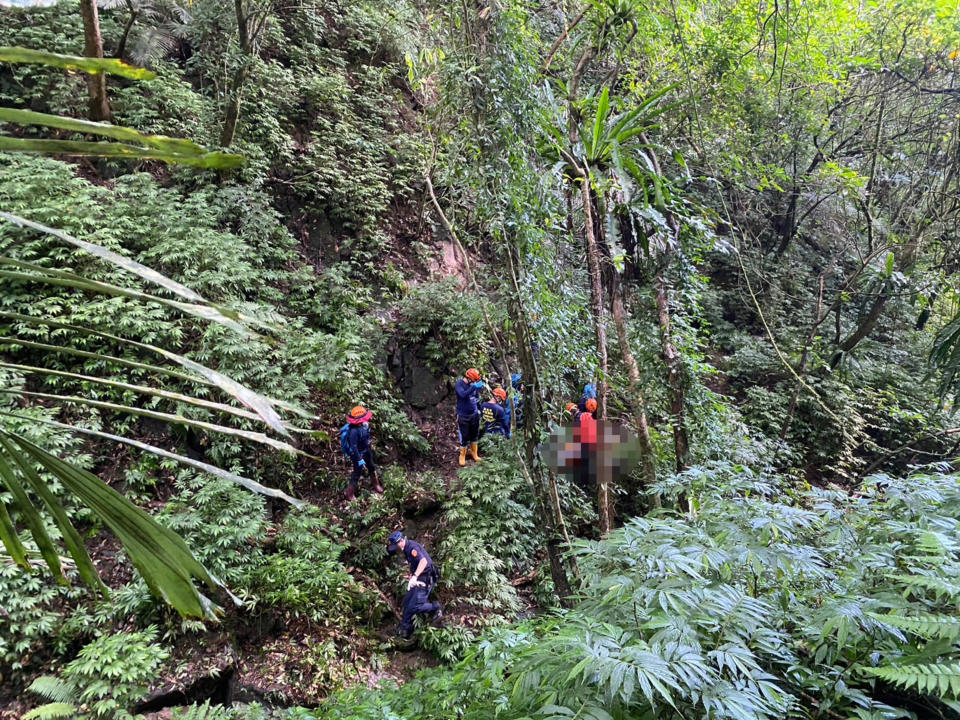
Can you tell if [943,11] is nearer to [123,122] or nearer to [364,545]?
[364,545]

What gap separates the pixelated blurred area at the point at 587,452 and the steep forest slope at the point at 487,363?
0.16 meters

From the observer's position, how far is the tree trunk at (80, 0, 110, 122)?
662 cm

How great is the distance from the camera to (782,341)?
32.7 ft

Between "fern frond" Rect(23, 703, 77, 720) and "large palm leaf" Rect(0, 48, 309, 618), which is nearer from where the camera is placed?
"large palm leaf" Rect(0, 48, 309, 618)

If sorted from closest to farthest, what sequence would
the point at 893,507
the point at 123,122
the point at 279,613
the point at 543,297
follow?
the point at 893,507, the point at 543,297, the point at 279,613, the point at 123,122

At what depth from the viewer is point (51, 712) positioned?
11.2ft

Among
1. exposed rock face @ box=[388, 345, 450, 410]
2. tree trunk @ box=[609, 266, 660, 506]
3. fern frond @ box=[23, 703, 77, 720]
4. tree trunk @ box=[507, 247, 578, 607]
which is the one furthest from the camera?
exposed rock face @ box=[388, 345, 450, 410]

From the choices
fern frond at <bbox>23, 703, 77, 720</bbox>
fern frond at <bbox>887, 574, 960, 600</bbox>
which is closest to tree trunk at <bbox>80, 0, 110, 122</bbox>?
fern frond at <bbox>23, 703, 77, 720</bbox>

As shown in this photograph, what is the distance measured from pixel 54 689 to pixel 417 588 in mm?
2765

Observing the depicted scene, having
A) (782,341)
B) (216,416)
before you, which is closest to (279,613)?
(216,416)

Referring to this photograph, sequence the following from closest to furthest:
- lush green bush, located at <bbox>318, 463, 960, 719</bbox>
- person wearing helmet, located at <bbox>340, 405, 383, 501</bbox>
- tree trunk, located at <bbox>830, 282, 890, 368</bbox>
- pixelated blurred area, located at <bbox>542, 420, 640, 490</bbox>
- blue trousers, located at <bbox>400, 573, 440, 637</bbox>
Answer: lush green bush, located at <bbox>318, 463, 960, 719</bbox> < pixelated blurred area, located at <bbox>542, 420, 640, 490</bbox> < blue trousers, located at <bbox>400, 573, 440, 637</bbox> < person wearing helmet, located at <bbox>340, 405, 383, 501</bbox> < tree trunk, located at <bbox>830, 282, 890, 368</bbox>

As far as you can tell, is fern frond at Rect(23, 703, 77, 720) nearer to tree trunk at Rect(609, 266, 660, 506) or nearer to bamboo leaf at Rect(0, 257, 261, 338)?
bamboo leaf at Rect(0, 257, 261, 338)

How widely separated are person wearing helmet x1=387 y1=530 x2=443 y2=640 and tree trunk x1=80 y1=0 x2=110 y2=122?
7.06m

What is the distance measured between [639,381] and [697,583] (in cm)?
459
